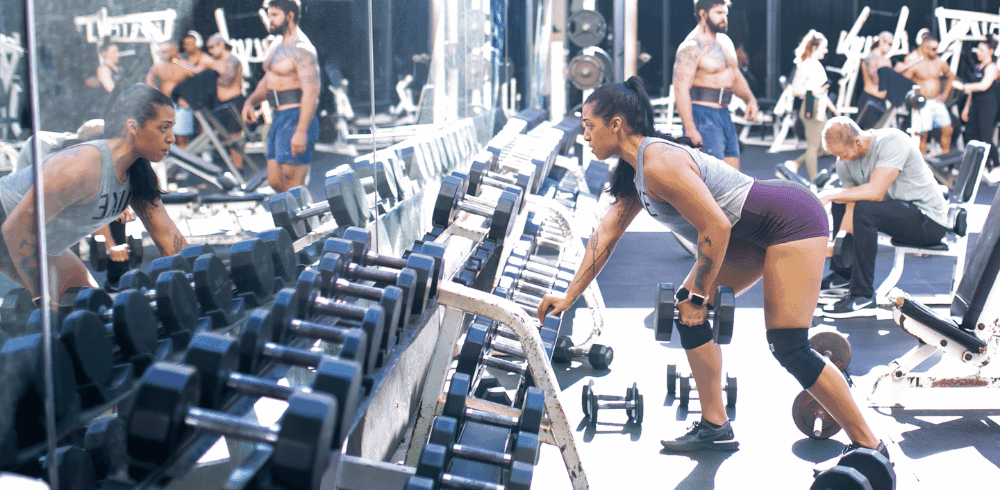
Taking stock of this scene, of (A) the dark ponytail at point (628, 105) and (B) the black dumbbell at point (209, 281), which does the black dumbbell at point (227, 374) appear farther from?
(A) the dark ponytail at point (628, 105)

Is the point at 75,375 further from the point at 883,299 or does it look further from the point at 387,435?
the point at 883,299

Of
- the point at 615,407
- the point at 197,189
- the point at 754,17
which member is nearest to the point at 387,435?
the point at 615,407

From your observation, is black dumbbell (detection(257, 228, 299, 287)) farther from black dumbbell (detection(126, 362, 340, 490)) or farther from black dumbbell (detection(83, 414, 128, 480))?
black dumbbell (detection(126, 362, 340, 490))

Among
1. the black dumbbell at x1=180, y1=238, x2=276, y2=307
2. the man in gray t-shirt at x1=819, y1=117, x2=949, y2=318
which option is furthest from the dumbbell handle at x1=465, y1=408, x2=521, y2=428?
the man in gray t-shirt at x1=819, y1=117, x2=949, y2=318

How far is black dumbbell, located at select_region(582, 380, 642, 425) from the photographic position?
2.54m

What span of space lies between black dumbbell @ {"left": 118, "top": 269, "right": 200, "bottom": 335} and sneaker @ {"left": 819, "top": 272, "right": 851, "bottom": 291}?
3477mm

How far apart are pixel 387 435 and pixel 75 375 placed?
1.12 m

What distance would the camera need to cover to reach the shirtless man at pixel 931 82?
8.02m

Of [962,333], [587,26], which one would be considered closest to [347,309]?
[962,333]

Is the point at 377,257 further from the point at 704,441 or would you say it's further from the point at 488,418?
the point at 704,441

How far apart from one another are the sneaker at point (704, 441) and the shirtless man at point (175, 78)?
1.62 m

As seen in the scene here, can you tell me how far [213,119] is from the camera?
1.33 m

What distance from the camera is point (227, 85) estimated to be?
1.35 meters

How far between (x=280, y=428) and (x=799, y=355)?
4.64 feet
